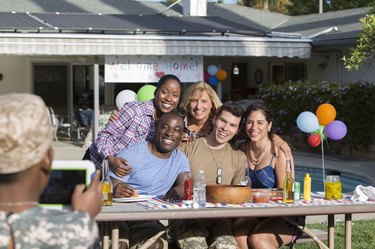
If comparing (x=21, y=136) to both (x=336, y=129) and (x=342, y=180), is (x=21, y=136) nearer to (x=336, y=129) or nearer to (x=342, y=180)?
(x=336, y=129)

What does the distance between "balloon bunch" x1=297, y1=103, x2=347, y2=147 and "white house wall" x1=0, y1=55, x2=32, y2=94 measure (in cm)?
1453

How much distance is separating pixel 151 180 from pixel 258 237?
0.84 metres

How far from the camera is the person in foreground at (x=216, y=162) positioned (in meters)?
5.31

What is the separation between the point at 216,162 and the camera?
5.53m

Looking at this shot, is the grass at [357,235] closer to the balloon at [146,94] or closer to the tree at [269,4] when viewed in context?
the balloon at [146,94]

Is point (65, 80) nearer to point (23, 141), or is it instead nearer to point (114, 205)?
point (114, 205)

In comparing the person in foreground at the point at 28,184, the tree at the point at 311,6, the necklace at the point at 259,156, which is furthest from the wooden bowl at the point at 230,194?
the tree at the point at 311,6

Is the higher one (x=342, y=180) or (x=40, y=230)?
(x=40, y=230)

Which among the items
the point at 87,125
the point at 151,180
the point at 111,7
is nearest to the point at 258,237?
the point at 151,180

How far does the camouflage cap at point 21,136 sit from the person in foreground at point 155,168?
9.12 feet

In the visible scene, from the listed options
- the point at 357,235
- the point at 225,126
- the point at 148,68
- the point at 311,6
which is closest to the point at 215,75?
the point at 148,68

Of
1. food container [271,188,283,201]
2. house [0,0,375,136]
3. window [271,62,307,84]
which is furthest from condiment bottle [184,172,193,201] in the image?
window [271,62,307,84]

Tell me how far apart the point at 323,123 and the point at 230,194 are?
10.6ft

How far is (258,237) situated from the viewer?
5254 mm
